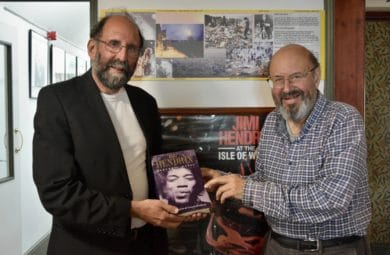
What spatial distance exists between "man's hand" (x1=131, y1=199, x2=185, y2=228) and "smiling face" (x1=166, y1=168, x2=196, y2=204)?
4cm

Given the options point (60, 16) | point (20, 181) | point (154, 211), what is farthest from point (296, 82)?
point (60, 16)

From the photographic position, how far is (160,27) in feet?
5.75

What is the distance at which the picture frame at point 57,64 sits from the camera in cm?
373

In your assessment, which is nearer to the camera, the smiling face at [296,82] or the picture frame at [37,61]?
the smiling face at [296,82]

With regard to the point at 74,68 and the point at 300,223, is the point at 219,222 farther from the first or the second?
the point at 74,68

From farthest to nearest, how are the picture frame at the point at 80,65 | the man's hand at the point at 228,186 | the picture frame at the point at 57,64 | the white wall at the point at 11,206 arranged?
1. the picture frame at the point at 80,65
2. the picture frame at the point at 57,64
3. the white wall at the point at 11,206
4. the man's hand at the point at 228,186

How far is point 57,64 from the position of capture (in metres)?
3.85

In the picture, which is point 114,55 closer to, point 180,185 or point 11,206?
point 180,185

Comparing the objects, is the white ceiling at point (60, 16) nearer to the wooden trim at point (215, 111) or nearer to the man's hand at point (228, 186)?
the wooden trim at point (215, 111)

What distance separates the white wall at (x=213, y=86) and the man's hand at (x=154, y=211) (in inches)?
23.3

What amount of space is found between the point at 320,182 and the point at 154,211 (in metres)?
0.54

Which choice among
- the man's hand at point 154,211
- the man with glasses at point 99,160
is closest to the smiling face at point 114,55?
the man with glasses at point 99,160

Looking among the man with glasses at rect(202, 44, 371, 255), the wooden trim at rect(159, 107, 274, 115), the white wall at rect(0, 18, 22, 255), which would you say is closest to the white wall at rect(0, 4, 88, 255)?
the white wall at rect(0, 18, 22, 255)

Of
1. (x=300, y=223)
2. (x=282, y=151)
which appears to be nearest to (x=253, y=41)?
(x=282, y=151)
